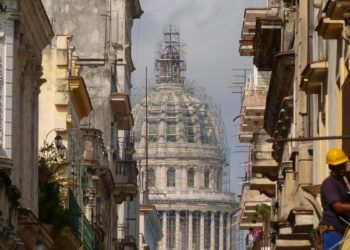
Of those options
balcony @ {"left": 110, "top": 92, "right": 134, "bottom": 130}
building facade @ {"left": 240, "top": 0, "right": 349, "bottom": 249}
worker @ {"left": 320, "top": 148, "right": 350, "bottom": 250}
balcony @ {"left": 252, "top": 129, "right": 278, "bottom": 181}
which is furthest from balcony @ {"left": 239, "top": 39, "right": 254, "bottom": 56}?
worker @ {"left": 320, "top": 148, "right": 350, "bottom": 250}

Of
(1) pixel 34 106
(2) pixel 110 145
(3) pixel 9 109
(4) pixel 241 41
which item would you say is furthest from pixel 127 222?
(3) pixel 9 109

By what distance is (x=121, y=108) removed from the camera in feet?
344

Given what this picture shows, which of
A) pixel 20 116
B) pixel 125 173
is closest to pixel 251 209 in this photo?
pixel 125 173

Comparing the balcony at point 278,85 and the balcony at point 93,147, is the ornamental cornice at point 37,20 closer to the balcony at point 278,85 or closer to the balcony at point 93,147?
the balcony at point 278,85

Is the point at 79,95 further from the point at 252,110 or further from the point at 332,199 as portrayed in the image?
the point at 332,199

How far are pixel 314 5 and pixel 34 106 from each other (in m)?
12.4

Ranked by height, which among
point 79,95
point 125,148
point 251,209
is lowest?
point 251,209

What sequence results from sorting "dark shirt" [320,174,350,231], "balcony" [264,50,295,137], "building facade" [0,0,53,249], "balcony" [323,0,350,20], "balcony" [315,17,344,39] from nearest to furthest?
"dark shirt" [320,174,350,231]
"balcony" [323,0,350,20]
"balcony" [315,17,344,39]
"building facade" [0,0,53,249]
"balcony" [264,50,295,137]

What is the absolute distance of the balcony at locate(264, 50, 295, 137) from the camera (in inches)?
2188

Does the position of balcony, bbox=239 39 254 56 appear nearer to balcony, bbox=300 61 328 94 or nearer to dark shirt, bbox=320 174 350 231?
balcony, bbox=300 61 328 94

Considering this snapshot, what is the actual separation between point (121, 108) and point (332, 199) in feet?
246

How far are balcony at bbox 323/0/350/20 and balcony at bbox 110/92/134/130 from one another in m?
67.4

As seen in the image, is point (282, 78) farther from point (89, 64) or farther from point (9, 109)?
point (89, 64)

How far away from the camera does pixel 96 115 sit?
336ft
